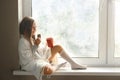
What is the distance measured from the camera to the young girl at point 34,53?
1.97 m

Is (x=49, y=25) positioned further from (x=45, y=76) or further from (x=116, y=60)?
(x=116, y=60)

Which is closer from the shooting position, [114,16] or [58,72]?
[58,72]

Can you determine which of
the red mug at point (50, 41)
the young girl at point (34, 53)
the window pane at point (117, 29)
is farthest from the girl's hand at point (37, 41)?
the window pane at point (117, 29)

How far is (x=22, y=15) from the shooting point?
2.18 metres

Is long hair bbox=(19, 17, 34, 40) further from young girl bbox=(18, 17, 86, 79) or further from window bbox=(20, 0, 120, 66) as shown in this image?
window bbox=(20, 0, 120, 66)

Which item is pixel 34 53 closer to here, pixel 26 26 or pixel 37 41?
pixel 37 41

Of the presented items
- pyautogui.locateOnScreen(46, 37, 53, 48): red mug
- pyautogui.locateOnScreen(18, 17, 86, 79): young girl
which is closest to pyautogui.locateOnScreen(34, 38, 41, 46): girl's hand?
pyautogui.locateOnScreen(18, 17, 86, 79): young girl

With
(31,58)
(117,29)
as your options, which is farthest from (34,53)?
(117,29)

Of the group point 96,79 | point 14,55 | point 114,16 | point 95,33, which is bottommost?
point 96,79

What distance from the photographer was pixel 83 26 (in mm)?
2207

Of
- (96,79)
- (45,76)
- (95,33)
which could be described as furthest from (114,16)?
(45,76)

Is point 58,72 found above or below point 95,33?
below

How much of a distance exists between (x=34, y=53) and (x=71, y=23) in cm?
40

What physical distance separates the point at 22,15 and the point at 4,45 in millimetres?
290
